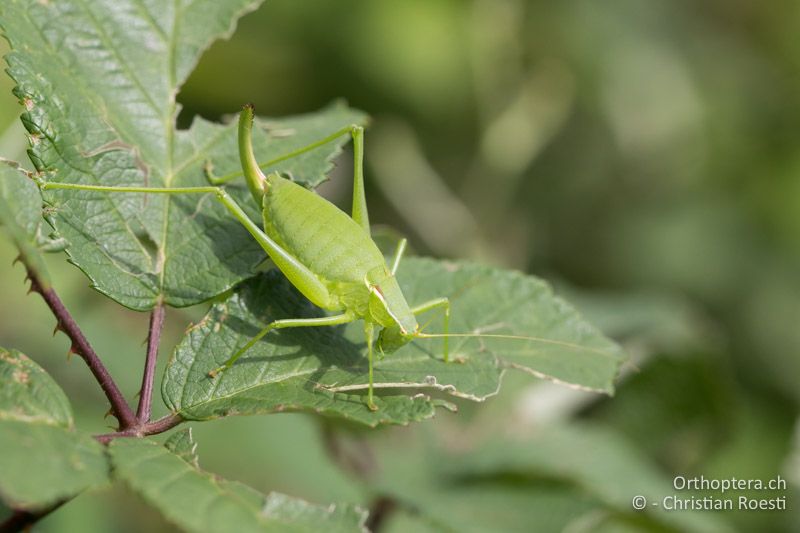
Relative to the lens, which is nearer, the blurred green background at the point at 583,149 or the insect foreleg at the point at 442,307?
the insect foreleg at the point at 442,307

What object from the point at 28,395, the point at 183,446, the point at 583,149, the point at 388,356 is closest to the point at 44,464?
the point at 28,395

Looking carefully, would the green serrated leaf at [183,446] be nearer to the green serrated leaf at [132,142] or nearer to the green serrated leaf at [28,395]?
the green serrated leaf at [28,395]

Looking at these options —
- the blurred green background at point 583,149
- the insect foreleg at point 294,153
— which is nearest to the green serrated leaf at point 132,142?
the insect foreleg at point 294,153

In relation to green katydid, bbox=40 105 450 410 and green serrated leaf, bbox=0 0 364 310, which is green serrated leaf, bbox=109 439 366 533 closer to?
green serrated leaf, bbox=0 0 364 310

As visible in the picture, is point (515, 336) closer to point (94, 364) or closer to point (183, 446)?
point (183, 446)

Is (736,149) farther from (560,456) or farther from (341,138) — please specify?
(341,138)

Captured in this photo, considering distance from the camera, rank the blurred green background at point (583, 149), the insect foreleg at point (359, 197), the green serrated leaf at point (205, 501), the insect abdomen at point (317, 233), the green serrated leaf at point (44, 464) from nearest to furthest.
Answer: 1. the green serrated leaf at point (44, 464)
2. the green serrated leaf at point (205, 501)
3. the insect abdomen at point (317, 233)
4. the insect foreleg at point (359, 197)
5. the blurred green background at point (583, 149)

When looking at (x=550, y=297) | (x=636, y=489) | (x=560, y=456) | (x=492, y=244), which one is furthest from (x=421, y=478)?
(x=492, y=244)

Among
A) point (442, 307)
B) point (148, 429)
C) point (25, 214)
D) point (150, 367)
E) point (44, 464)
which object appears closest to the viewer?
point (44, 464)
